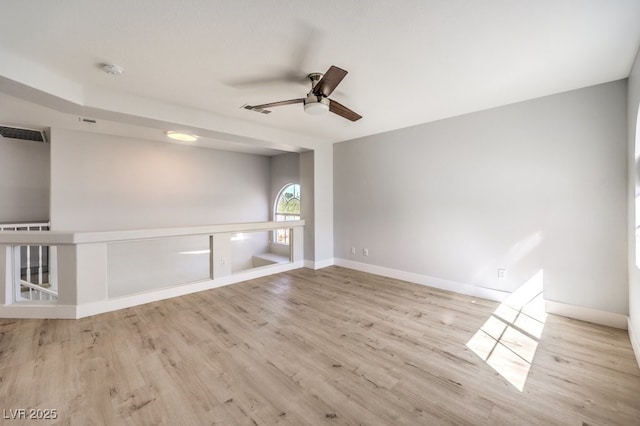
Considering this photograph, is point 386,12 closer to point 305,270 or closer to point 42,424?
point 42,424

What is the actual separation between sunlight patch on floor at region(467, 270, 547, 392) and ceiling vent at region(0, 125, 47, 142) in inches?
275

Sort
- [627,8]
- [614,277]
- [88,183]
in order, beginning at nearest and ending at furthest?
[627,8]
[614,277]
[88,183]

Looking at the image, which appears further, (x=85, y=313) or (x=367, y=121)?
(x=367, y=121)

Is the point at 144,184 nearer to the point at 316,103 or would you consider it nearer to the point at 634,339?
the point at 316,103

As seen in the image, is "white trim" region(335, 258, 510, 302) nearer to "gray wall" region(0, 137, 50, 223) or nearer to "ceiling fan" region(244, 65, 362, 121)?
"ceiling fan" region(244, 65, 362, 121)

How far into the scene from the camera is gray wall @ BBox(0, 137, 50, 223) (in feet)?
15.3

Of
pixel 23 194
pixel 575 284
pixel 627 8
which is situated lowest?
pixel 575 284

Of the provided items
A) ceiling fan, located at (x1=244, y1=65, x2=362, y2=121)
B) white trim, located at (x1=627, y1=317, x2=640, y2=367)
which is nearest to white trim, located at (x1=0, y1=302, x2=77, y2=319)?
ceiling fan, located at (x1=244, y1=65, x2=362, y2=121)

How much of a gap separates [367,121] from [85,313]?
4341mm

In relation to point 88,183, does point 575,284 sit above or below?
below

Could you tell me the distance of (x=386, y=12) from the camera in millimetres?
1723

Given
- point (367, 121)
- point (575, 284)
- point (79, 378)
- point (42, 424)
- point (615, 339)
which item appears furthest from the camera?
point (367, 121)

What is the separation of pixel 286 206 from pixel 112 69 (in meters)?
5.16

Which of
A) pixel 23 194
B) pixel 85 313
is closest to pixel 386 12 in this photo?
pixel 85 313
